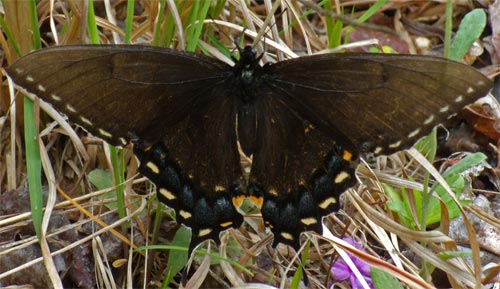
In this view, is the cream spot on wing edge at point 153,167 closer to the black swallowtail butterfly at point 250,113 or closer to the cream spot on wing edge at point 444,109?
the black swallowtail butterfly at point 250,113

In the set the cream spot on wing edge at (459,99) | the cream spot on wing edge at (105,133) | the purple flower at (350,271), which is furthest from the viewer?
the purple flower at (350,271)

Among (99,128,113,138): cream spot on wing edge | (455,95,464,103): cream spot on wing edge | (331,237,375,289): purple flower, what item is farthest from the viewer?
(331,237,375,289): purple flower

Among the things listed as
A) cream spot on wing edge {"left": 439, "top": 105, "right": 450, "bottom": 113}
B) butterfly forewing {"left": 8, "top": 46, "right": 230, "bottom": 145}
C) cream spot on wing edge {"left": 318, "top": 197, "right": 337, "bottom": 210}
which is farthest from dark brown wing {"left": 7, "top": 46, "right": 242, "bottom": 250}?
cream spot on wing edge {"left": 439, "top": 105, "right": 450, "bottom": 113}

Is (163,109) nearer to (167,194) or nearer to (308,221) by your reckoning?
(167,194)

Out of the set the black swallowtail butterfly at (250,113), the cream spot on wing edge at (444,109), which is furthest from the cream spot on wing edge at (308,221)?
the cream spot on wing edge at (444,109)

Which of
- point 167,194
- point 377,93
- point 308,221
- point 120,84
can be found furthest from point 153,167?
point 377,93

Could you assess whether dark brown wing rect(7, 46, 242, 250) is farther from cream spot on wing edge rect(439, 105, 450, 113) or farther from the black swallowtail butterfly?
cream spot on wing edge rect(439, 105, 450, 113)

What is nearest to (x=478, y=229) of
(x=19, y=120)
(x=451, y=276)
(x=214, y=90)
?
(x=451, y=276)

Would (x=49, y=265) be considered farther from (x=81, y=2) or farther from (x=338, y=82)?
(x=338, y=82)
